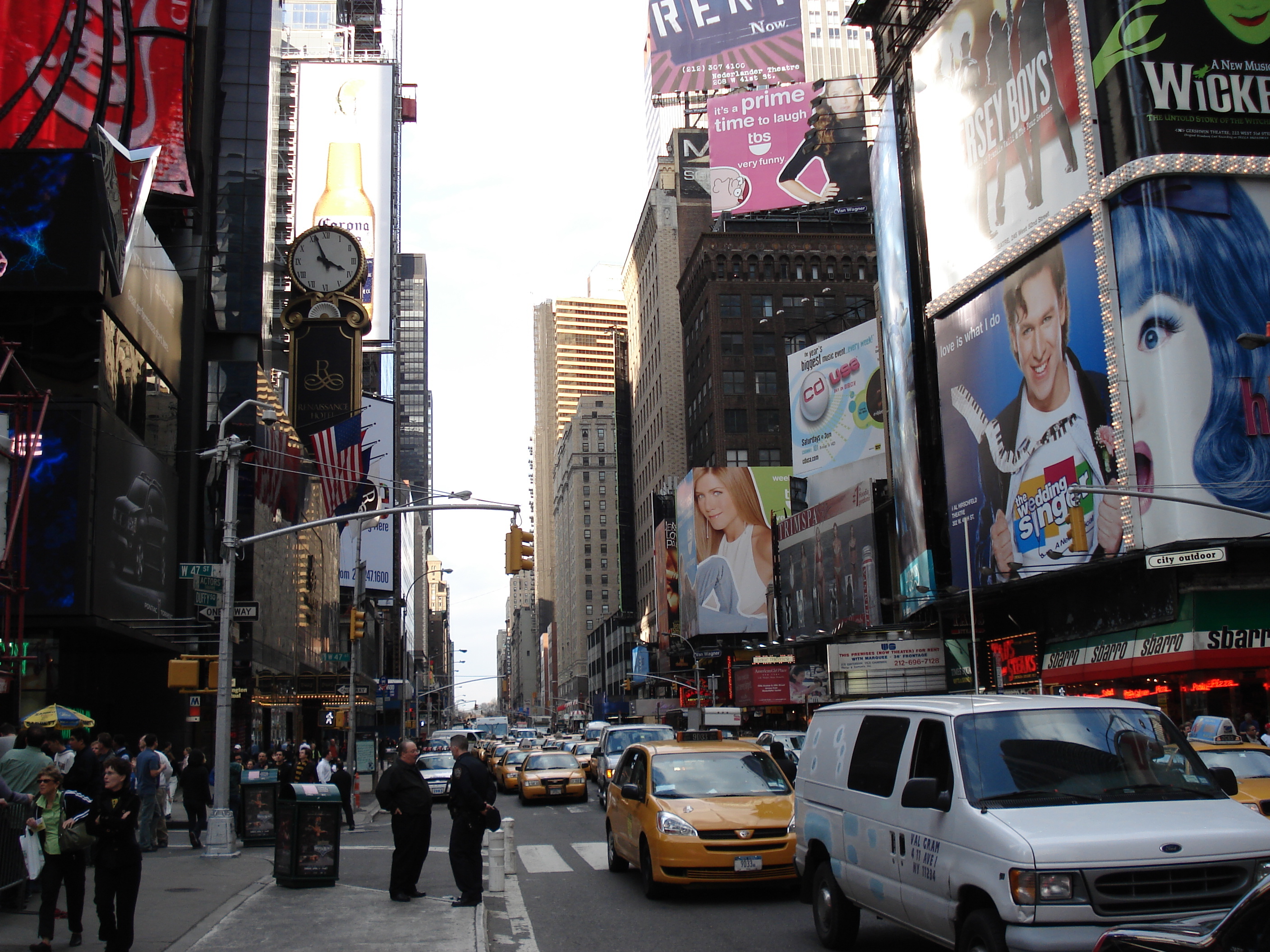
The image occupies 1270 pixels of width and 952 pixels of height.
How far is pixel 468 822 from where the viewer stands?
12.1 metres

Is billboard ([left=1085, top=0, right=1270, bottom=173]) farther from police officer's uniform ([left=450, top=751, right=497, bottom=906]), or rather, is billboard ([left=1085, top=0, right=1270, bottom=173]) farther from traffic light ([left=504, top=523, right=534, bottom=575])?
police officer's uniform ([left=450, top=751, right=497, bottom=906])

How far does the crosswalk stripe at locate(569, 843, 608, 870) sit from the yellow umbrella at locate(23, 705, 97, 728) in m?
9.47

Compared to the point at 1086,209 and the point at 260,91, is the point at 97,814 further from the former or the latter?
the point at 260,91

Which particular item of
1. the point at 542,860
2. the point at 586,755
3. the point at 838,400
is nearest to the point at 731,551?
the point at 838,400

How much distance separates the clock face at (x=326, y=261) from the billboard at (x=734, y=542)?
3832cm

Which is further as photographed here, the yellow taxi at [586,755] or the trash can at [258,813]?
the yellow taxi at [586,755]

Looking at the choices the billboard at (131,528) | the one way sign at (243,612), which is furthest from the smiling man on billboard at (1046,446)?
the billboard at (131,528)

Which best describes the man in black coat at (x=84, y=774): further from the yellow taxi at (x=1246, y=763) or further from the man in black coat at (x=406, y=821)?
the yellow taxi at (x=1246, y=763)

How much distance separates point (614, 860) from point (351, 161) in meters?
68.4

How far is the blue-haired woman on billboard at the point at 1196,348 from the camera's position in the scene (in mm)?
31188

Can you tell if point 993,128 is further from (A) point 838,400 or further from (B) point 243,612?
(A) point 838,400

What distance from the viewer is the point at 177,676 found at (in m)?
18.2

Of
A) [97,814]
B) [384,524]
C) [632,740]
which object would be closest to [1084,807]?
[97,814]

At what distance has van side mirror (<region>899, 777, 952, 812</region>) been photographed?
7656 mm
